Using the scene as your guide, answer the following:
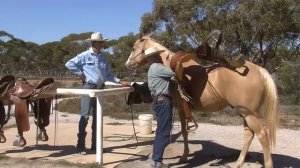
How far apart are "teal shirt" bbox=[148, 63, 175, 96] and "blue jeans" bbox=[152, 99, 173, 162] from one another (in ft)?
0.45

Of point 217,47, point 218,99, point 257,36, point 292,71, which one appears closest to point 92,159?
point 218,99

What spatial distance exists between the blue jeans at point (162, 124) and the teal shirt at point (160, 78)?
14 centimetres

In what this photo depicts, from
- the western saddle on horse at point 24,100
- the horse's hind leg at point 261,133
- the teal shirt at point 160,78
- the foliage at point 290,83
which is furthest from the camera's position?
the foliage at point 290,83

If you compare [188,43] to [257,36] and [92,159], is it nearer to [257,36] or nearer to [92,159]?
[257,36]

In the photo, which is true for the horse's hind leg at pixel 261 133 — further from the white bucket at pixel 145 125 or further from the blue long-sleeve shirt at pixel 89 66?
the white bucket at pixel 145 125

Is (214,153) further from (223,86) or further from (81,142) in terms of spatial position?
(81,142)

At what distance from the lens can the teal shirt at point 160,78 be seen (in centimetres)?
526

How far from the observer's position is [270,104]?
17.8 ft

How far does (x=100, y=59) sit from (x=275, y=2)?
19387 mm

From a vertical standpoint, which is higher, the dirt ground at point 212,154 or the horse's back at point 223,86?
the horse's back at point 223,86

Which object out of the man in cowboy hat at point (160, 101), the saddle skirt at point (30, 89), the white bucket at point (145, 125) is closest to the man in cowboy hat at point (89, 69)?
the saddle skirt at point (30, 89)

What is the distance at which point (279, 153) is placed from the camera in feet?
22.6

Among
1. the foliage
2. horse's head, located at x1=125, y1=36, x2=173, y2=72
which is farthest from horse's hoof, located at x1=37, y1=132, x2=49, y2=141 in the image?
the foliage

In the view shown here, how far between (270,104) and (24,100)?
10.8 feet
